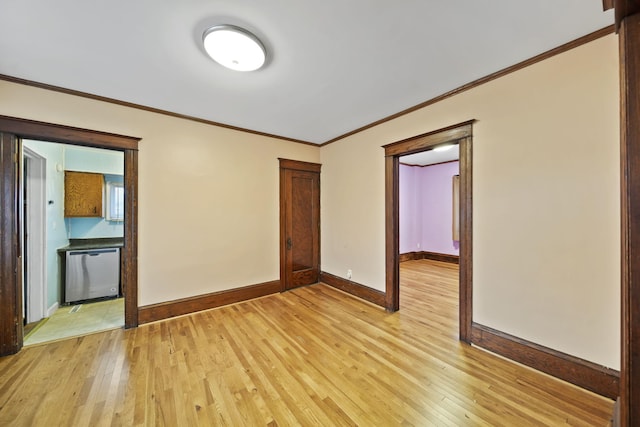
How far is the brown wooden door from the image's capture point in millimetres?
3957

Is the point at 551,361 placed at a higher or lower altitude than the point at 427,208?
lower

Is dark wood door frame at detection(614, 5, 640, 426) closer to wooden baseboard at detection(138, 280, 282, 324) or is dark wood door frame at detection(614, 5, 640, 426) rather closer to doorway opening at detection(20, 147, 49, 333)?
wooden baseboard at detection(138, 280, 282, 324)

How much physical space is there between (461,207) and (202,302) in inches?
132

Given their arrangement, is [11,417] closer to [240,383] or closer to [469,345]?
[240,383]

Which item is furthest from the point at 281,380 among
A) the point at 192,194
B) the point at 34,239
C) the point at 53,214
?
the point at 53,214

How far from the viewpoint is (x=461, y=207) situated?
8.02ft

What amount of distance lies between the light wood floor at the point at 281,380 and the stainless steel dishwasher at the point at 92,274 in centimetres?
149

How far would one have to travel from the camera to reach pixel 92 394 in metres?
1.74

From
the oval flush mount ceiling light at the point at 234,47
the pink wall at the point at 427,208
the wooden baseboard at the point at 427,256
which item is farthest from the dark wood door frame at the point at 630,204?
the pink wall at the point at 427,208

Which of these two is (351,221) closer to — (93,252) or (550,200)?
(550,200)

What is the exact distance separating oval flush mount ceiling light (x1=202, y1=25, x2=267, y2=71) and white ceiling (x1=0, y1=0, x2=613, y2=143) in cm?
5

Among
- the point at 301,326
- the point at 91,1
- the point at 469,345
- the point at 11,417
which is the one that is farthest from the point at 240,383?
the point at 91,1

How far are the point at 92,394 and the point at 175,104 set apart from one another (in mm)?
2799

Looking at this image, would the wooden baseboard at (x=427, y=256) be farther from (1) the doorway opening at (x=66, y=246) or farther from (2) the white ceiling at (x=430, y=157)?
(1) the doorway opening at (x=66, y=246)
